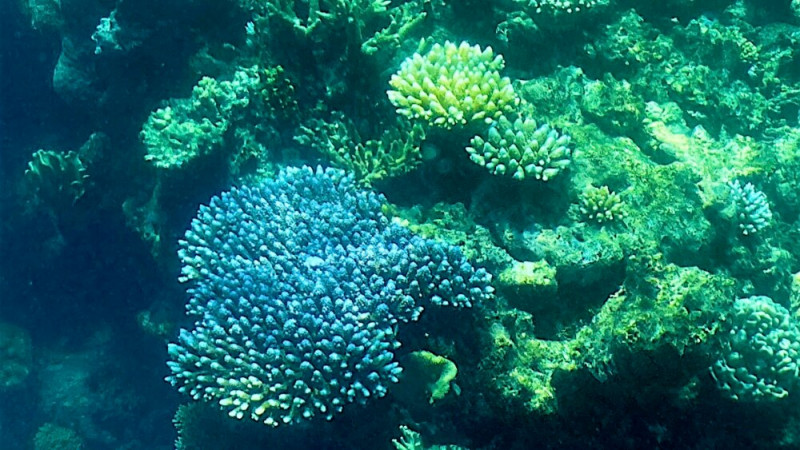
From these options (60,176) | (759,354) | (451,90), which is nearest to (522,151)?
(451,90)

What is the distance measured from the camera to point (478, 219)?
15.1 ft

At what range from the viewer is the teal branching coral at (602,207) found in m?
4.43

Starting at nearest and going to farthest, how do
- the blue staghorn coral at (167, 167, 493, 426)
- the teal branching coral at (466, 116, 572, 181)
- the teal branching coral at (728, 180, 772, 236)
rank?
the blue staghorn coral at (167, 167, 493, 426), the teal branching coral at (466, 116, 572, 181), the teal branching coral at (728, 180, 772, 236)

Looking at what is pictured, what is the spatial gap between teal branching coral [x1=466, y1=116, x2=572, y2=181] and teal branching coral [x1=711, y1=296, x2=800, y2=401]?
5.34ft

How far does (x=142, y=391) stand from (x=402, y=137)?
6464mm

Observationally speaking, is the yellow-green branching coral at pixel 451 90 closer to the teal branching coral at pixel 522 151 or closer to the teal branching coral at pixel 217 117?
the teal branching coral at pixel 522 151

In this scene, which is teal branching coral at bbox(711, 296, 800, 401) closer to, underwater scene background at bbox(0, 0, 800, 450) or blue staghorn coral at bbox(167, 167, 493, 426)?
underwater scene background at bbox(0, 0, 800, 450)

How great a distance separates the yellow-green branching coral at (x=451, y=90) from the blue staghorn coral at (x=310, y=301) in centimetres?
77

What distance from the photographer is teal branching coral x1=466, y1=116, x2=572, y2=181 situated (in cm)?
436

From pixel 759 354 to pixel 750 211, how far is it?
1.24 m

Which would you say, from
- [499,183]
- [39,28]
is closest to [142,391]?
[39,28]

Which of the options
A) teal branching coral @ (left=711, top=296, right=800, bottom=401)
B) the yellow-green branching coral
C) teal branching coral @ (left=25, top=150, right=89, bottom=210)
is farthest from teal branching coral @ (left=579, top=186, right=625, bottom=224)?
teal branching coral @ (left=25, top=150, right=89, bottom=210)

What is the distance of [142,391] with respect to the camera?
8.95m

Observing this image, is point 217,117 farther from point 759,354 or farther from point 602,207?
point 759,354
